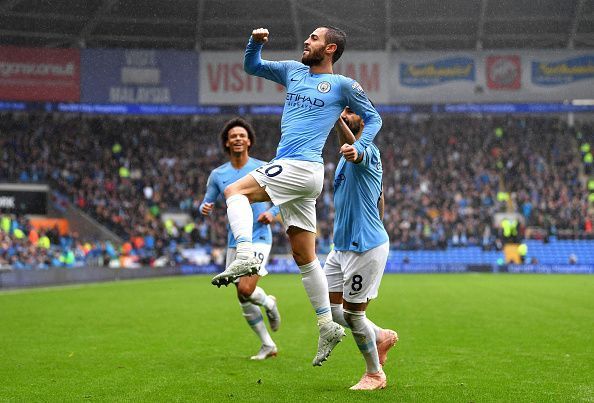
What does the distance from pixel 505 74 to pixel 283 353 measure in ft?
119

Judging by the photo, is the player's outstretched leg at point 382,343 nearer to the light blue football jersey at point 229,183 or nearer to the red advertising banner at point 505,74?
the light blue football jersey at point 229,183

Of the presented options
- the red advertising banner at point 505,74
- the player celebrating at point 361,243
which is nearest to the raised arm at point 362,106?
the player celebrating at point 361,243

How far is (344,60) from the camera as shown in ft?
136

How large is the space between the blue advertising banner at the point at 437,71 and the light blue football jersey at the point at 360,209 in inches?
1434

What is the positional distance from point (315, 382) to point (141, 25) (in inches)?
1462

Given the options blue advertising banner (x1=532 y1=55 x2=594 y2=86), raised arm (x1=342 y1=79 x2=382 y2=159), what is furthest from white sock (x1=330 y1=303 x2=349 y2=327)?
blue advertising banner (x1=532 y1=55 x2=594 y2=86)

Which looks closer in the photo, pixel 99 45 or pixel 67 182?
pixel 67 182

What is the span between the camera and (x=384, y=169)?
43406 mm

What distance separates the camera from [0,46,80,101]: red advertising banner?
3975 centimetres

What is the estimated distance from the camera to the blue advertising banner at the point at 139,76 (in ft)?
135

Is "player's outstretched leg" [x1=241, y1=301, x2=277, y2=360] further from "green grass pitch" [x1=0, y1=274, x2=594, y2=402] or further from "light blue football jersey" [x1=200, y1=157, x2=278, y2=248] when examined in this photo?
"light blue football jersey" [x1=200, y1=157, x2=278, y2=248]

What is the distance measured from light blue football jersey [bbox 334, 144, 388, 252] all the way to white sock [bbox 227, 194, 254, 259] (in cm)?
111

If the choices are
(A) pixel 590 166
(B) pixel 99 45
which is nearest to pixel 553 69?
(A) pixel 590 166

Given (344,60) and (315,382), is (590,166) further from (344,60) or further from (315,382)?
(315,382)
